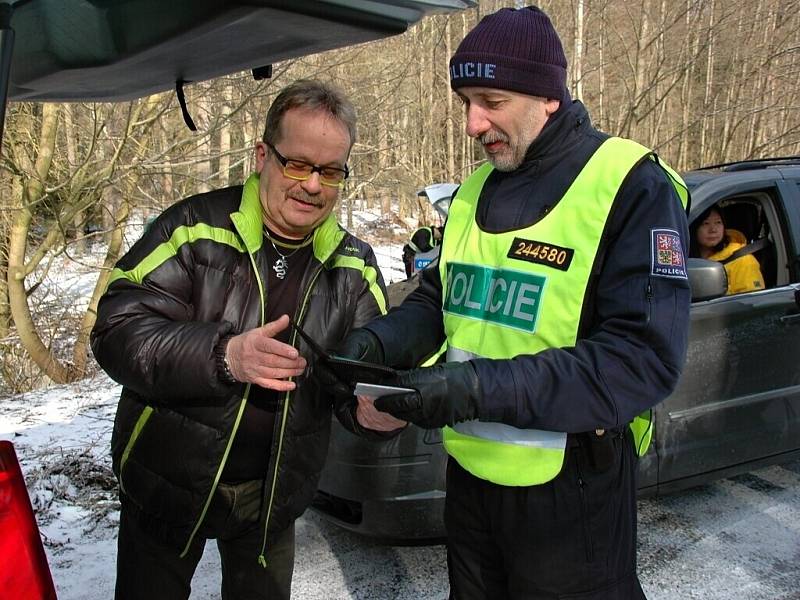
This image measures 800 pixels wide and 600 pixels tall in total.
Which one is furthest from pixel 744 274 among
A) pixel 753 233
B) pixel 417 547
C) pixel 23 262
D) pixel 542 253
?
pixel 23 262

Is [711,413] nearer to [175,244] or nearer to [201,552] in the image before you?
[201,552]

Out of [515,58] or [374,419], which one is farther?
[374,419]

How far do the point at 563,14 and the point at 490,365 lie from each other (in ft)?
55.3

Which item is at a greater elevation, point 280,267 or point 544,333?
point 280,267

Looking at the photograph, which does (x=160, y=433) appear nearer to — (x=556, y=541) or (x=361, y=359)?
(x=361, y=359)

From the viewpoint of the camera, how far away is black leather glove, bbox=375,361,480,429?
1.33m

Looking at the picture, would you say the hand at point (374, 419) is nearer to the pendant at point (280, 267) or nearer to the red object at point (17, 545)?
the pendant at point (280, 267)

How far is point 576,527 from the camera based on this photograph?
5.09 feet

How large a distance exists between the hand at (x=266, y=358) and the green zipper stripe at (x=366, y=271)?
18.2 inches

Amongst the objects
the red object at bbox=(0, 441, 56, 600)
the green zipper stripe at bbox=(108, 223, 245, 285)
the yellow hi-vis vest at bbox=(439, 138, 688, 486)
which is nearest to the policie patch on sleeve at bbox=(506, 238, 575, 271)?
the yellow hi-vis vest at bbox=(439, 138, 688, 486)

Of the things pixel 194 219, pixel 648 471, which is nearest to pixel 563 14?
pixel 648 471

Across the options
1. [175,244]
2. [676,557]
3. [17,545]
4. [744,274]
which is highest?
[175,244]

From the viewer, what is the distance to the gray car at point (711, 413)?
286 cm

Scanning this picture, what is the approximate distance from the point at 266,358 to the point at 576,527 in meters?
0.84
